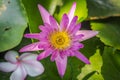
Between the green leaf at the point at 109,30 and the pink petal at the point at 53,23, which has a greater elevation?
the pink petal at the point at 53,23

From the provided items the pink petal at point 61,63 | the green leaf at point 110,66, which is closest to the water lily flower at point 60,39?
the pink petal at point 61,63

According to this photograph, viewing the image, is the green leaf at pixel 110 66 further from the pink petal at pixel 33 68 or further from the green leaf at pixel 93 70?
the pink petal at pixel 33 68

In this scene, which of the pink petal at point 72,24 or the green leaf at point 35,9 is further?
the green leaf at point 35,9

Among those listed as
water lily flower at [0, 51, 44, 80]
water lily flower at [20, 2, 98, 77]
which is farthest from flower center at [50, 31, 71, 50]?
water lily flower at [0, 51, 44, 80]

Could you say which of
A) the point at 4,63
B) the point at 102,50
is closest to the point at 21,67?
the point at 4,63

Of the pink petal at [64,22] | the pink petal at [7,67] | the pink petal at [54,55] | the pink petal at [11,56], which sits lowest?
the pink petal at [7,67]

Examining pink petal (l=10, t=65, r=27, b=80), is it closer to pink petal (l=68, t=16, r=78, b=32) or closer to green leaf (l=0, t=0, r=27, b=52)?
green leaf (l=0, t=0, r=27, b=52)

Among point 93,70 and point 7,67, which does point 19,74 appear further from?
point 93,70
